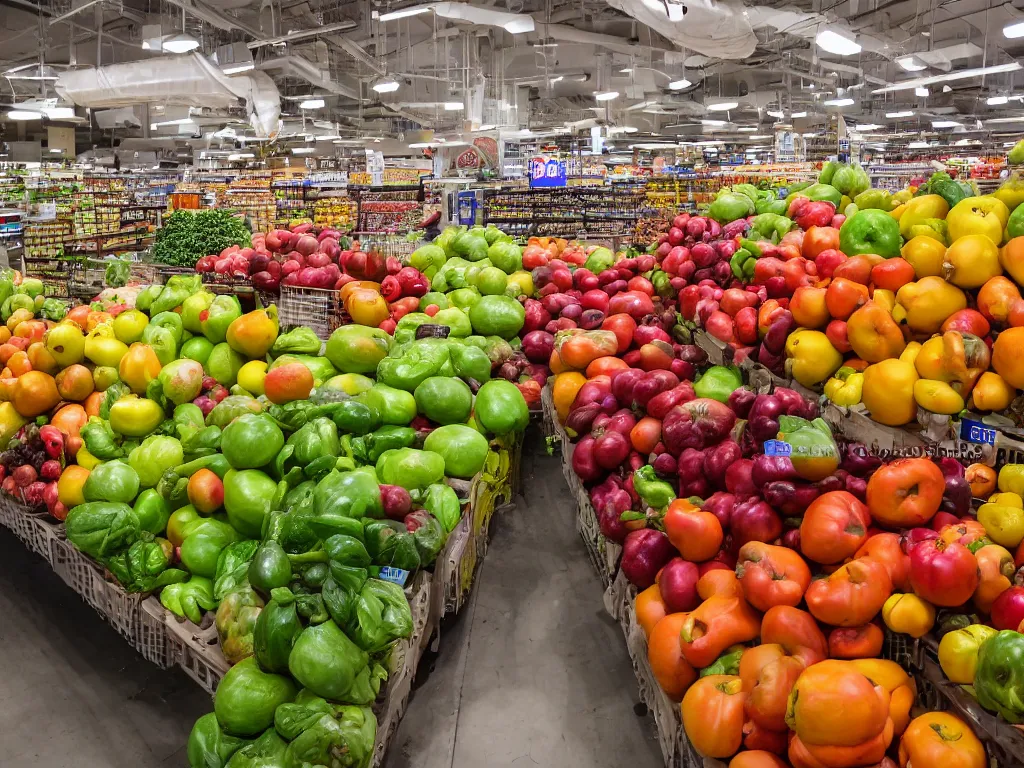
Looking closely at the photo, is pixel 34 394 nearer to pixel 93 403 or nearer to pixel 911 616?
pixel 93 403

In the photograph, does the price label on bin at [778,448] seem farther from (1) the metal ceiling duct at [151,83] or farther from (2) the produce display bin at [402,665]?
(1) the metal ceiling duct at [151,83]

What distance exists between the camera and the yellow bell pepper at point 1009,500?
1.73 metres

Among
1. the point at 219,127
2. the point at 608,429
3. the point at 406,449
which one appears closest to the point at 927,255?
the point at 608,429

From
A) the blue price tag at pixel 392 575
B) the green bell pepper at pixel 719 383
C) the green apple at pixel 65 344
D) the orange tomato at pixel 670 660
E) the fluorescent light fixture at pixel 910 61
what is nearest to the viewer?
the orange tomato at pixel 670 660

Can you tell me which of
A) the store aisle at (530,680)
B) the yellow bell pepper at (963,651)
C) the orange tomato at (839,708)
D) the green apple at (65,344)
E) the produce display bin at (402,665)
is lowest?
the store aisle at (530,680)

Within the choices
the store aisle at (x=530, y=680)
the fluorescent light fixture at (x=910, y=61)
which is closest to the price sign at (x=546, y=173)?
the fluorescent light fixture at (x=910, y=61)

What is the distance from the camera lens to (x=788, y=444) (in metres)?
1.93

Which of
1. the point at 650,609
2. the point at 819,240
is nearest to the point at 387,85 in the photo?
the point at 819,240

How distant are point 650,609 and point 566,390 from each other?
1.32 meters

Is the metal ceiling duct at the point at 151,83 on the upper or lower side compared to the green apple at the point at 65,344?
upper

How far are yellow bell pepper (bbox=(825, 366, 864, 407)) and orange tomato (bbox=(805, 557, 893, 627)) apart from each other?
27.9 inches

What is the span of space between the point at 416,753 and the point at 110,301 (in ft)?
9.26

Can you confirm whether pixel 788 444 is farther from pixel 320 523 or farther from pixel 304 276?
pixel 304 276

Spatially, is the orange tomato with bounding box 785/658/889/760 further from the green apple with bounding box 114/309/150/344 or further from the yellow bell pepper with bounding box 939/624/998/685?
the green apple with bounding box 114/309/150/344
